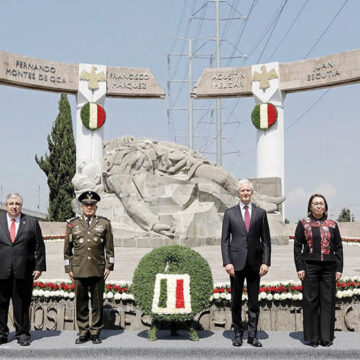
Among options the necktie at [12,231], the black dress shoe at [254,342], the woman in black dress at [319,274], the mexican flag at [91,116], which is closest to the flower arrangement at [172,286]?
the black dress shoe at [254,342]

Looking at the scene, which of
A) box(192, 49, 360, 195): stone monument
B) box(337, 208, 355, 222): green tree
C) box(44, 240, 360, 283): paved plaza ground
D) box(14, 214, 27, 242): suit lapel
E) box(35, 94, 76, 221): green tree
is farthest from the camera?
box(337, 208, 355, 222): green tree

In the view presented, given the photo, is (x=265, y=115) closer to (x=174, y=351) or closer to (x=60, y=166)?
(x=60, y=166)

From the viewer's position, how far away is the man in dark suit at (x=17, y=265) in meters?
3.60

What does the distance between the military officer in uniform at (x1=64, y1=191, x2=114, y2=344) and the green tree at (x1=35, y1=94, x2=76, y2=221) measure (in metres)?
18.8

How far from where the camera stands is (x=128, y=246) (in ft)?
33.8

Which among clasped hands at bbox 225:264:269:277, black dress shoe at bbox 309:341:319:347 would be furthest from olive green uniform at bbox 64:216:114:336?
black dress shoe at bbox 309:341:319:347

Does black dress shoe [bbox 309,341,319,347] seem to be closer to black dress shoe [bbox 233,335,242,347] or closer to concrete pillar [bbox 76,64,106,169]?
black dress shoe [bbox 233,335,242,347]

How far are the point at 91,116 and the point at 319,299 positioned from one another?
16087mm

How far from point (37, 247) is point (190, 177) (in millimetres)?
8312

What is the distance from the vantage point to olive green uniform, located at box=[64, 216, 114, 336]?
3596mm

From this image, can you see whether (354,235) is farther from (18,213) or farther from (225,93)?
(18,213)

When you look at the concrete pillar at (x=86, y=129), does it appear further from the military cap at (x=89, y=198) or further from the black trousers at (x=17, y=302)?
the black trousers at (x=17, y=302)

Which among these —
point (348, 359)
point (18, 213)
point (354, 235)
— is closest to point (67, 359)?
point (18, 213)

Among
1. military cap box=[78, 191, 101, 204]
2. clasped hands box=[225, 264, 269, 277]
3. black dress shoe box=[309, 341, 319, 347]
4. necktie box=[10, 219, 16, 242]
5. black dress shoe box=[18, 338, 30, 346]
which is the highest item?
military cap box=[78, 191, 101, 204]
